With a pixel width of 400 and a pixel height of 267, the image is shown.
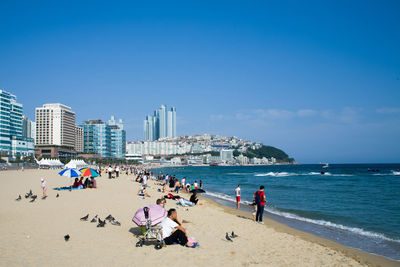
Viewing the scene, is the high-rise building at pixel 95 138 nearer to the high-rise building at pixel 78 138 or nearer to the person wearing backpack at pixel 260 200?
the high-rise building at pixel 78 138

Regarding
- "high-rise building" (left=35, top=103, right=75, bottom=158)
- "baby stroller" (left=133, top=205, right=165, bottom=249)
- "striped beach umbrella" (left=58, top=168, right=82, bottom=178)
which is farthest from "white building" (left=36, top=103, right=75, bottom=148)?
"baby stroller" (left=133, top=205, right=165, bottom=249)

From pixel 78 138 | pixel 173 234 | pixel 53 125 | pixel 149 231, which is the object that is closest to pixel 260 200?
pixel 173 234

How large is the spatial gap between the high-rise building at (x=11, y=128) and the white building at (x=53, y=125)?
3881 centimetres

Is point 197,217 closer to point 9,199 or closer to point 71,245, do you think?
point 71,245

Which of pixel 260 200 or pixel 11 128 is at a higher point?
pixel 11 128

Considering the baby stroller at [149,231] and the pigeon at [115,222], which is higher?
the baby stroller at [149,231]

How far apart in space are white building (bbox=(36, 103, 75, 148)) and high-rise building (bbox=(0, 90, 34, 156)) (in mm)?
38814

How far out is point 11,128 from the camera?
89.8 meters

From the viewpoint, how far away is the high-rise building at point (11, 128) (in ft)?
279

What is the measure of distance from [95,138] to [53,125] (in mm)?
18816

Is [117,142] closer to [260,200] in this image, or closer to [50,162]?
[50,162]

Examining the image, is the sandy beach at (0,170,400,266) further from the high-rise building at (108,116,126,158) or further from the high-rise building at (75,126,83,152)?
the high-rise building at (75,126,83,152)

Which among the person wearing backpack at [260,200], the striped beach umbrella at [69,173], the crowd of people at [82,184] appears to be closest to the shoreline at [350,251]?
the person wearing backpack at [260,200]

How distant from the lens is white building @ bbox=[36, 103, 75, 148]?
136 meters
